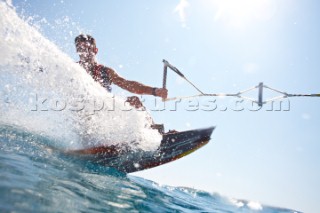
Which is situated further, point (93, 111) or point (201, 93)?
point (201, 93)

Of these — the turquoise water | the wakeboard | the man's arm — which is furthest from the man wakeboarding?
the turquoise water

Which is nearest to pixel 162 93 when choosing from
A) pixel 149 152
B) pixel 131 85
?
pixel 131 85

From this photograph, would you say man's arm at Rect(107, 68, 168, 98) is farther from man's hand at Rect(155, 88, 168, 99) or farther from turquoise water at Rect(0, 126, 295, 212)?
turquoise water at Rect(0, 126, 295, 212)

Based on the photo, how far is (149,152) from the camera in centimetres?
740

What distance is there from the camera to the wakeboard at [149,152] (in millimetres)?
7176

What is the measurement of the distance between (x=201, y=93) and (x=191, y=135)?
1.50 m

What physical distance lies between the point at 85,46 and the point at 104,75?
3.19 feet

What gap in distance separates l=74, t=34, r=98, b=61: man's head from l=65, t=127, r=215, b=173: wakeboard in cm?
258

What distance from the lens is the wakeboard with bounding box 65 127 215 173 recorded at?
23.5ft

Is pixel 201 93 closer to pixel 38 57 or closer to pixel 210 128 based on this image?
pixel 210 128

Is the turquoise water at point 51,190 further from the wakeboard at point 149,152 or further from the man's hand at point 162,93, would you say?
the man's hand at point 162,93

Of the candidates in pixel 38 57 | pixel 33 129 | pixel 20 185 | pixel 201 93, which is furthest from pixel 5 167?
pixel 33 129

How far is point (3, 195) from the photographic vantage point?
2848 mm

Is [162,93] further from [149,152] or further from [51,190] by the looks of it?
[51,190]
